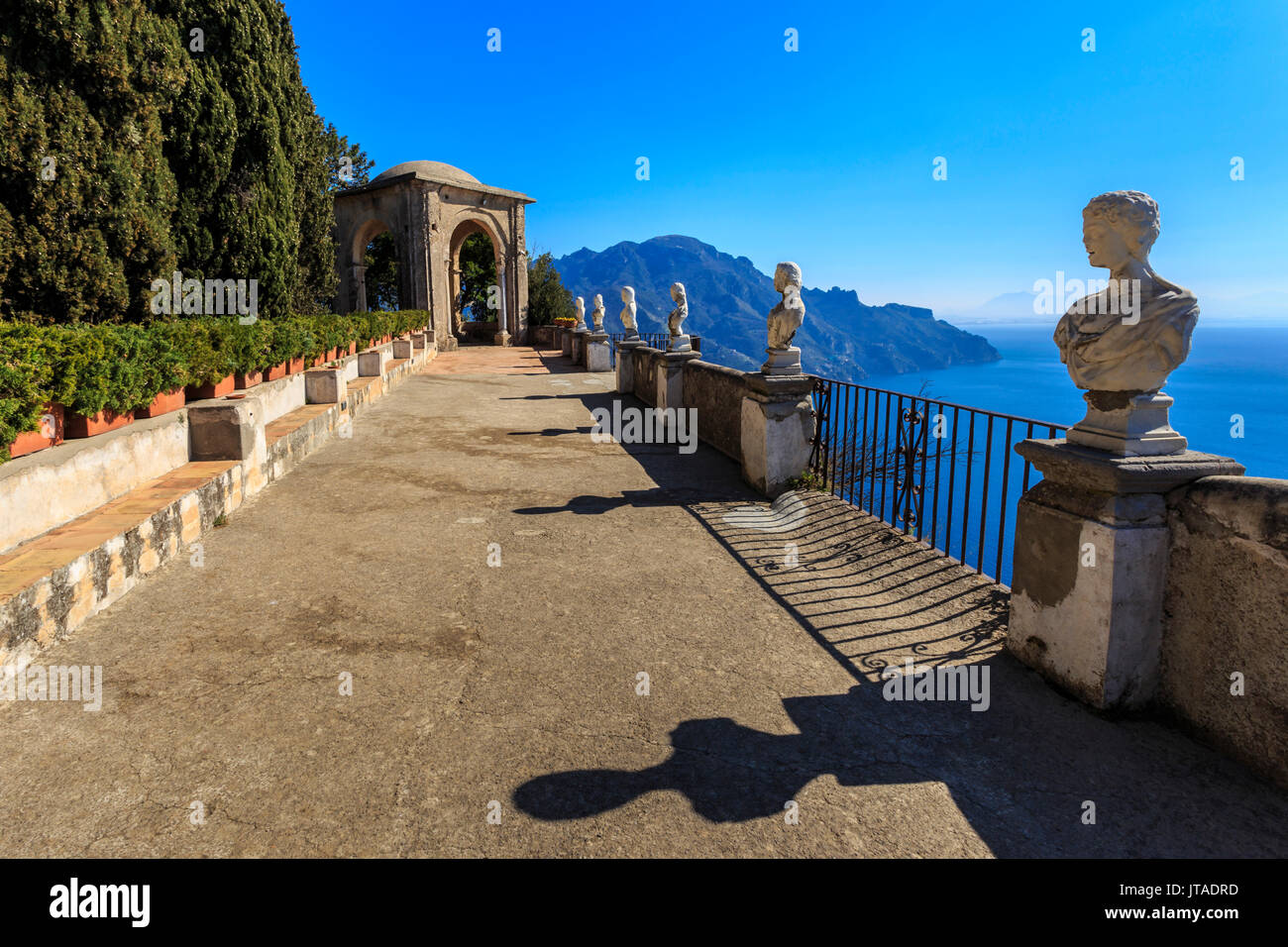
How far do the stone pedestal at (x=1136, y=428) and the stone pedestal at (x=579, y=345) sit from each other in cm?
1806

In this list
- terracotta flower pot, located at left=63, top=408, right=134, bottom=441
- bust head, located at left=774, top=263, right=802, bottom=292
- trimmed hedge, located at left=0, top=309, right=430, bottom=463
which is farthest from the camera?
bust head, located at left=774, top=263, right=802, bottom=292

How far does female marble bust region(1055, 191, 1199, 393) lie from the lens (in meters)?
3.01

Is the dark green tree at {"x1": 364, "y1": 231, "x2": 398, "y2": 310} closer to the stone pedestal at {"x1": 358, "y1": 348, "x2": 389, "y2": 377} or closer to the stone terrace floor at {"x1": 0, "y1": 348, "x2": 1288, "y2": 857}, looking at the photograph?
the stone pedestal at {"x1": 358, "y1": 348, "x2": 389, "y2": 377}

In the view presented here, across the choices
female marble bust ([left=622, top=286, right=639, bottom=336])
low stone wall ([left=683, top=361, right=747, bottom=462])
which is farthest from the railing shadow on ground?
female marble bust ([left=622, top=286, right=639, bottom=336])

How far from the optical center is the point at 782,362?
707 centimetres

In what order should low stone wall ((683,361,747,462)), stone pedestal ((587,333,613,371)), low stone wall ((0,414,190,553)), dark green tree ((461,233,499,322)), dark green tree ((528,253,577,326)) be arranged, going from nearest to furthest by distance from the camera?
low stone wall ((0,414,190,553))
low stone wall ((683,361,747,462))
stone pedestal ((587,333,613,371))
dark green tree ((528,253,577,326))
dark green tree ((461,233,499,322))

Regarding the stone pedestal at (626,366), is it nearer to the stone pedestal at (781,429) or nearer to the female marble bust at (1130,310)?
the stone pedestal at (781,429)

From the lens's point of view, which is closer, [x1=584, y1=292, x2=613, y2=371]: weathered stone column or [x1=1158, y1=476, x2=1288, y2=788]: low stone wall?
[x1=1158, y1=476, x2=1288, y2=788]: low stone wall

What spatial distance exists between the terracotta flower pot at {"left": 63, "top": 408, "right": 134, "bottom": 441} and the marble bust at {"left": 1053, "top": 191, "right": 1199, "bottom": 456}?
674cm

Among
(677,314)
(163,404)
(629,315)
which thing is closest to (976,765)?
(163,404)

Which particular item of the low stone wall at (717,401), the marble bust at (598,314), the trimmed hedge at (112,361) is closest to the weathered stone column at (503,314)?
the marble bust at (598,314)

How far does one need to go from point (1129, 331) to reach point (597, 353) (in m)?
17.1
